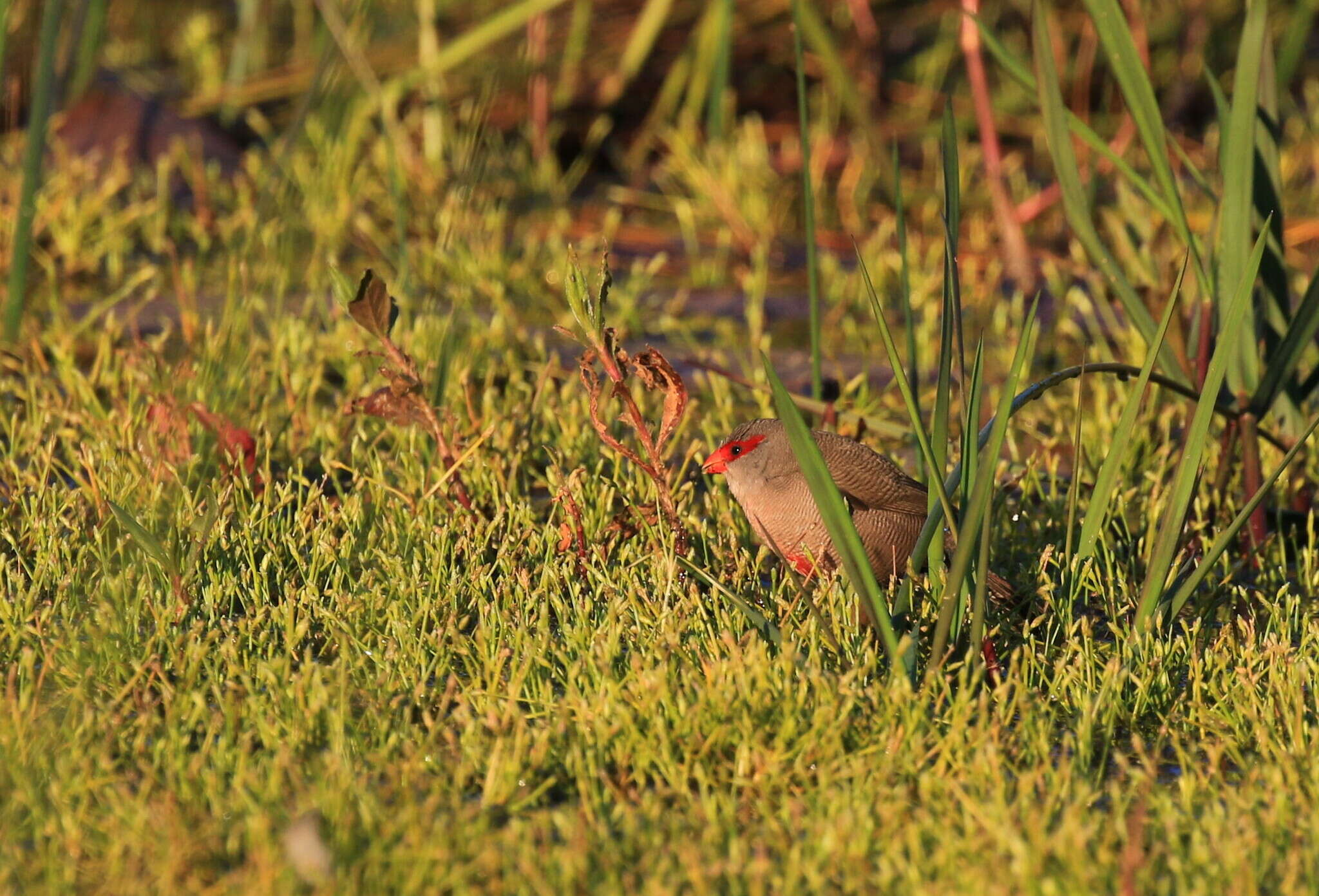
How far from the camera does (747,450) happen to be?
2949 millimetres

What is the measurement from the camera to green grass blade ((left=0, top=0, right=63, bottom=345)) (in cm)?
336

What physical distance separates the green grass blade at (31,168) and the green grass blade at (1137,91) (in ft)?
6.92

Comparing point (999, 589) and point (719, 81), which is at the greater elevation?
point (719, 81)

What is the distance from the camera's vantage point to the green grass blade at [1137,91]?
290cm

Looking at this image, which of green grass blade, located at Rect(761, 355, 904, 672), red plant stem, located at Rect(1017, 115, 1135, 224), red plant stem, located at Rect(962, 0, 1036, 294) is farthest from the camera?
red plant stem, located at Rect(1017, 115, 1135, 224)

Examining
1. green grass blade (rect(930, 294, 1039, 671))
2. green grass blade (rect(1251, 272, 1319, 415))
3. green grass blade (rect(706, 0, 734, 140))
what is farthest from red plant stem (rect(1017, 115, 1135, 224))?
green grass blade (rect(930, 294, 1039, 671))

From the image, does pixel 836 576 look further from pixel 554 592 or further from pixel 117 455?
pixel 117 455

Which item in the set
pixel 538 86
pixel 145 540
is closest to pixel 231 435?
pixel 145 540

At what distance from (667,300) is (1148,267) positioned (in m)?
1.72

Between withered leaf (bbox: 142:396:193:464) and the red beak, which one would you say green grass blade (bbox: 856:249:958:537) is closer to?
the red beak

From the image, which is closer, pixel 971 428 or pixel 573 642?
pixel 971 428

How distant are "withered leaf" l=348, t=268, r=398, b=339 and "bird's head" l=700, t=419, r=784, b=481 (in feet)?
2.18

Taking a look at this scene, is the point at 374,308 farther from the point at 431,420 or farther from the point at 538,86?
the point at 538,86

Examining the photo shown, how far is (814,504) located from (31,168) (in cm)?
196
